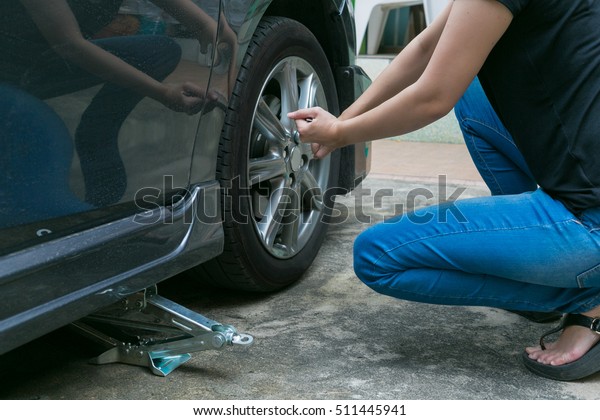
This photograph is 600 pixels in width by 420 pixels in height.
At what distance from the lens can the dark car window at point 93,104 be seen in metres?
1.44

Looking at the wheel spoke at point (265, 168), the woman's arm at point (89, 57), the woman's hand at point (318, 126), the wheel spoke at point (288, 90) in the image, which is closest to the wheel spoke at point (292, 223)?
the wheel spoke at point (265, 168)

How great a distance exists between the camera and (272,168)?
7.80 ft

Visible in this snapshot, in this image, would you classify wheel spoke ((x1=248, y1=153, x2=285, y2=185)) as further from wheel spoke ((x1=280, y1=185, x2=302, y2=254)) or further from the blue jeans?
the blue jeans

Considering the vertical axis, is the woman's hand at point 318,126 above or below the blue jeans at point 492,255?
above

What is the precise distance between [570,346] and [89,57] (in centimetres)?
130

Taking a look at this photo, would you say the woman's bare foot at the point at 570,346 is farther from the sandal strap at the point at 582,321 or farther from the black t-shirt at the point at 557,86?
the black t-shirt at the point at 557,86

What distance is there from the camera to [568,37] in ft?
5.70

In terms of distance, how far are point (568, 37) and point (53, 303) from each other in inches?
47.6

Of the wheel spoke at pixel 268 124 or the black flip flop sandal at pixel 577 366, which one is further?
the wheel spoke at pixel 268 124

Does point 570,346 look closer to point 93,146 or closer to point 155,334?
point 155,334

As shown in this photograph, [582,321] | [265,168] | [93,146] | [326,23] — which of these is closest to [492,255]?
[582,321]

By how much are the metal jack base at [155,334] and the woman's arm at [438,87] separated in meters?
0.52
